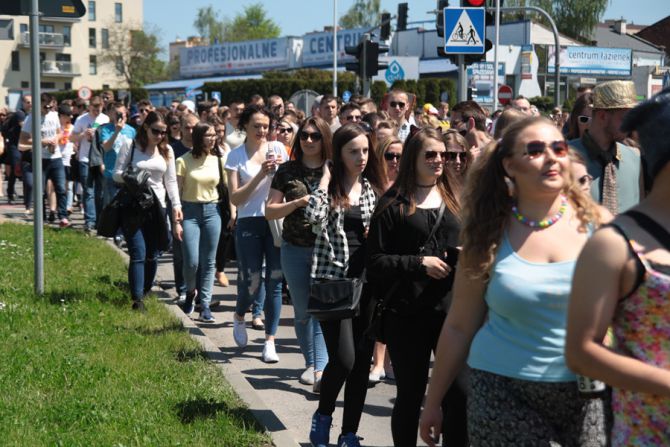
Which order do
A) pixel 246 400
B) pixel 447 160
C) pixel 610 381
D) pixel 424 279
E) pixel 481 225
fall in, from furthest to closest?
pixel 246 400 → pixel 447 160 → pixel 424 279 → pixel 481 225 → pixel 610 381

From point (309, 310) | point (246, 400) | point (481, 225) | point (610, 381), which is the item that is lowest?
point (246, 400)

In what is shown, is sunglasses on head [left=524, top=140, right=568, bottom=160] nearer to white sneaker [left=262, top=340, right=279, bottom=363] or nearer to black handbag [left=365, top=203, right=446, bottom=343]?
black handbag [left=365, top=203, right=446, bottom=343]

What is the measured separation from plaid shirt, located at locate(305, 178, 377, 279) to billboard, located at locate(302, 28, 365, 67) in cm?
5824

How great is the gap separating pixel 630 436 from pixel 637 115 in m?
0.81

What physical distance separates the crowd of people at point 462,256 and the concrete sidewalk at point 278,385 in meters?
0.15

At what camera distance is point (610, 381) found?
261 cm

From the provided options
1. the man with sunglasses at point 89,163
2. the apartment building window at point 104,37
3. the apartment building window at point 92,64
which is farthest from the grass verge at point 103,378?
the apartment building window at point 92,64

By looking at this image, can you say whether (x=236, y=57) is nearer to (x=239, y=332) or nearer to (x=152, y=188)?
(x=152, y=188)

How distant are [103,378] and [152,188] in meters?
3.41

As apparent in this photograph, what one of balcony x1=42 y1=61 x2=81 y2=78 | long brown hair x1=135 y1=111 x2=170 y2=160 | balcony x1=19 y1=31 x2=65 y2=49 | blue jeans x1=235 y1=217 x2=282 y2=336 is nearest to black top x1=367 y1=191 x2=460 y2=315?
blue jeans x1=235 y1=217 x2=282 y2=336

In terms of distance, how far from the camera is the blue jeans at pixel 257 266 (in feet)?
26.2

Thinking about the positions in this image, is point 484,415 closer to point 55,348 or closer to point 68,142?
point 55,348

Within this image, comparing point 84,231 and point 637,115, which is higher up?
point 637,115

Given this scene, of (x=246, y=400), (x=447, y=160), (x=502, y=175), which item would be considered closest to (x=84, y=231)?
(x=246, y=400)
